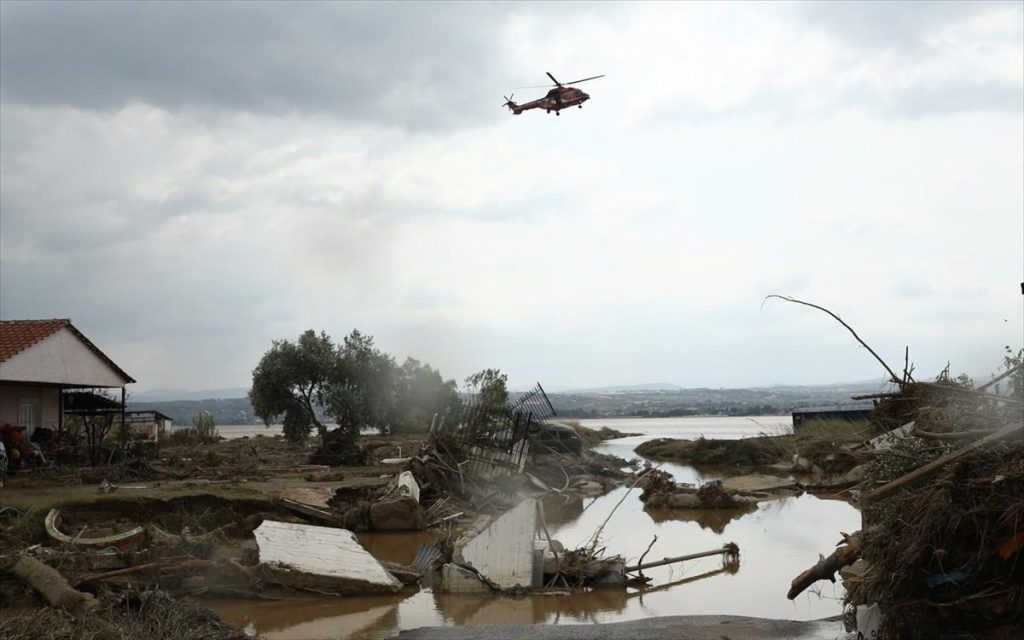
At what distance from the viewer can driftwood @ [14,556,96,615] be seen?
10.2m

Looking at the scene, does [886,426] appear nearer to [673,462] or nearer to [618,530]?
[618,530]

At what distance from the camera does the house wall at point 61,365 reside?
24.8 metres

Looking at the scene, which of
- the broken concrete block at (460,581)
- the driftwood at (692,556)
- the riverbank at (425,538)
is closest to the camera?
the riverbank at (425,538)

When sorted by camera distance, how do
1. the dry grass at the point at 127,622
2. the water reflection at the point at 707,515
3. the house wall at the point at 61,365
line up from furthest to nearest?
the house wall at the point at 61,365, the water reflection at the point at 707,515, the dry grass at the point at 127,622

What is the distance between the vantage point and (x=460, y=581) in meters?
13.1

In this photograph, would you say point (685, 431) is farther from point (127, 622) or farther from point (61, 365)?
point (127, 622)

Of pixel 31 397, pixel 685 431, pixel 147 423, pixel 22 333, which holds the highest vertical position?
pixel 22 333

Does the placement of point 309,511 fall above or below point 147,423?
below

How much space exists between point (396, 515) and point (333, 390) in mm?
32886

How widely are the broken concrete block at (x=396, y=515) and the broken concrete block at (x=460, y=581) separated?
627cm

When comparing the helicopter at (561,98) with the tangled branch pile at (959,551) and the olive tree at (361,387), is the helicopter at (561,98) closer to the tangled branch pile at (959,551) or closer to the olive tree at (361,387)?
the tangled branch pile at (959,551)

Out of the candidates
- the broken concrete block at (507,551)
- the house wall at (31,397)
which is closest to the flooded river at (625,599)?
the broken concrete block at (507,551)

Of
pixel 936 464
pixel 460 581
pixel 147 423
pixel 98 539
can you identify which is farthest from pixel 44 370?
pixel 936 464

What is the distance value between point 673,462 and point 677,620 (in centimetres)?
3426
